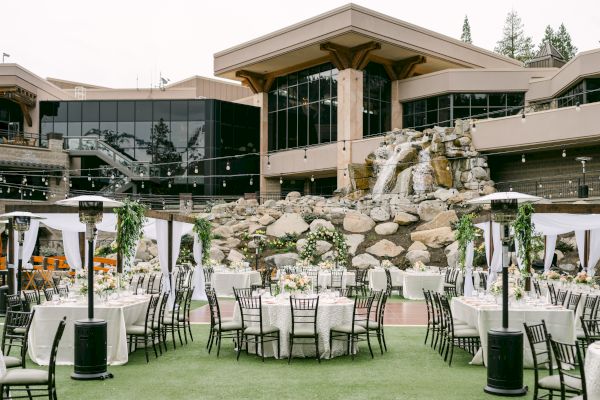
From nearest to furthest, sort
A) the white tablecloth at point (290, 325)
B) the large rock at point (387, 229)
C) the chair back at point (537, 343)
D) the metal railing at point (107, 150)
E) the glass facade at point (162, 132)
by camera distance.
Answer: the chair back at point (537, 343) < the white tablecloth at point (290, 325) < the large rock at point (387, 229) < the metal railing at point (107, 150) < the glass facade at point (162, 132)

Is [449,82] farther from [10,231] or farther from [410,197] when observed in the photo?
[10,231]

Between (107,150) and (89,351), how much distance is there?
31440 mm

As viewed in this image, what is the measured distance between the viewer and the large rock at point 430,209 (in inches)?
1180

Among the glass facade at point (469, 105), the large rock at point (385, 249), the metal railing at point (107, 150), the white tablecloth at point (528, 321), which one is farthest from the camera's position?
the metal railing at point (107, 150)

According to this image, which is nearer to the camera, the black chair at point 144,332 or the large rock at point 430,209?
the black chair at point 144,332

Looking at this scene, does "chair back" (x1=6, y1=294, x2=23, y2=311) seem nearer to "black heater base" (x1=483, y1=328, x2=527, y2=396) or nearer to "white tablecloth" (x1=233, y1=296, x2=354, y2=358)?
"white tablecloth" (x1=233, y1=296, x2=354, y2=358)

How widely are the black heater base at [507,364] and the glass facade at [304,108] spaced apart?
32297mm

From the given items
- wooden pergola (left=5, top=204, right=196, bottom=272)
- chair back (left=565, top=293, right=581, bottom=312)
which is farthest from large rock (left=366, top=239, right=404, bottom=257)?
chair back (left=565, top=293, right=581, bottom=312)

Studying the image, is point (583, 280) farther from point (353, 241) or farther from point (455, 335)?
point (353, 241)

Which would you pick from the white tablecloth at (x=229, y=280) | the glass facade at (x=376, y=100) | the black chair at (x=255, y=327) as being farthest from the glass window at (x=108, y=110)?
the black chair at (x=255, y=327)

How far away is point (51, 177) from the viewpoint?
37906 mm

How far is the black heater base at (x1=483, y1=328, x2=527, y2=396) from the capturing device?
320 inches

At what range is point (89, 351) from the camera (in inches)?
349

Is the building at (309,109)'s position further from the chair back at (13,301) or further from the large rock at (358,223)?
the chair back at (13,301)
